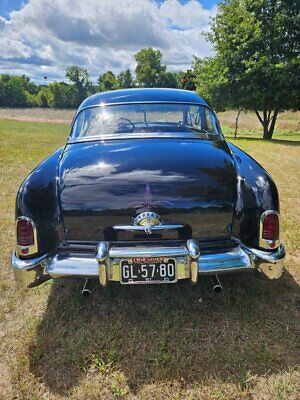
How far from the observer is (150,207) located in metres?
2.17

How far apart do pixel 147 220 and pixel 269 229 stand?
91 cm

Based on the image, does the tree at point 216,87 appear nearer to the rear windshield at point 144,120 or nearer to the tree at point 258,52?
the tree at point 258,52

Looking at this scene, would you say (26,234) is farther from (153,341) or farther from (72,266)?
(153,341)

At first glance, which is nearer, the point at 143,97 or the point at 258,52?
the point at 143,97

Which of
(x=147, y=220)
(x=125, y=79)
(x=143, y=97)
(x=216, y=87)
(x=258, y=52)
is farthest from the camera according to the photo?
(x=125, y=79)

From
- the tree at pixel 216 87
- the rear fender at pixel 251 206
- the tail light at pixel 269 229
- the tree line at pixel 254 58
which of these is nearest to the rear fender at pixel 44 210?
the rear fender at pixel 251 206

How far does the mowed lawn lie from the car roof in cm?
198

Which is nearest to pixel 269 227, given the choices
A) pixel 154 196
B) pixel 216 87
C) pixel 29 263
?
pixel 154 196

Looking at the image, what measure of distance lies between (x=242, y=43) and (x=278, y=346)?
1743 centimetres

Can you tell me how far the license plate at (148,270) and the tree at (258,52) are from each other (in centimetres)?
1579

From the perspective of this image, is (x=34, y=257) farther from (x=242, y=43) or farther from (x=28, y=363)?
(x=242, y=43)

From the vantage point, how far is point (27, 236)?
2205mm

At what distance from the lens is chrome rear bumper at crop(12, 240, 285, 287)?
2.07 m

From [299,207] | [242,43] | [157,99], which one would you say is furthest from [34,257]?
[242,43]
